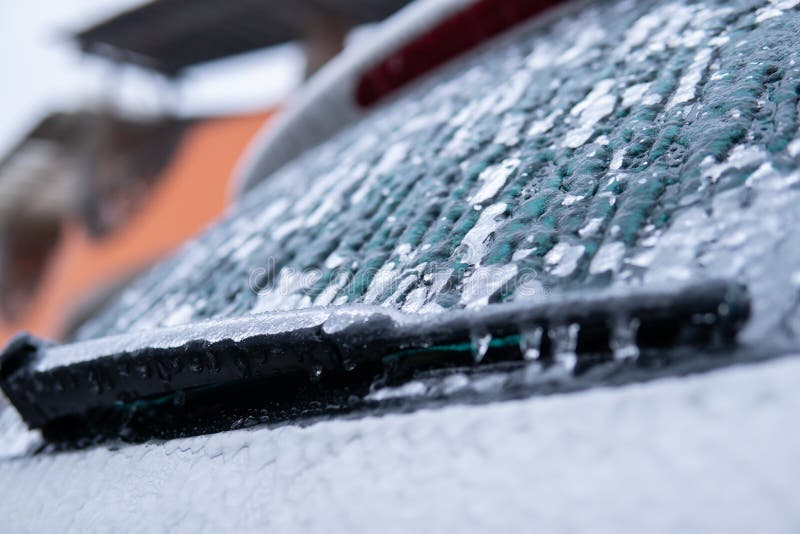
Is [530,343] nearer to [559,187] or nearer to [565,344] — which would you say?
[565,344]

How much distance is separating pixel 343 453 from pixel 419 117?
871 mm

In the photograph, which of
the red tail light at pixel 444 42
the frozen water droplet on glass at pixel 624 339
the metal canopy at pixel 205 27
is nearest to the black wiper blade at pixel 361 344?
the frozen water droplet on glass at pixel 624 339

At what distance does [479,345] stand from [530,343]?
0.04m

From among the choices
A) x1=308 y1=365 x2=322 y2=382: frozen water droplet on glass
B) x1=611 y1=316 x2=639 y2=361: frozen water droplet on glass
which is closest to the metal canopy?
x1=308 y1=365 x2=322 y2=382: frozen water droplet on glass

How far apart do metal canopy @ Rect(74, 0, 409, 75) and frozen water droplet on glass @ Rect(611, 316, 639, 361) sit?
3661 mm

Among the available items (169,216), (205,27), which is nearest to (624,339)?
(205,27)

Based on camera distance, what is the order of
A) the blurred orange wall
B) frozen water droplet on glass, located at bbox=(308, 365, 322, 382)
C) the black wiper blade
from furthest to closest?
the blurred orange wall < frozen water droplet on glass, located at bbox=(308, 365, 322, 382) < the black wiper blade

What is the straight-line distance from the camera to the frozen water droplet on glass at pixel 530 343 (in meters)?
0.50

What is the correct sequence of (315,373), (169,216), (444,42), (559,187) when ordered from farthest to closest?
(169,216) → (444,42) → (559,187) → (315,373)

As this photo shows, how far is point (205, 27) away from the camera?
173 inches

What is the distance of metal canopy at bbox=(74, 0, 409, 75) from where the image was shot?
4.00m

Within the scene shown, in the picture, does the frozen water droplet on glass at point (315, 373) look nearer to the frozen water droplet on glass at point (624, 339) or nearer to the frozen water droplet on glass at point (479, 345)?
the frozen water droplet on glass at point (479, 345)

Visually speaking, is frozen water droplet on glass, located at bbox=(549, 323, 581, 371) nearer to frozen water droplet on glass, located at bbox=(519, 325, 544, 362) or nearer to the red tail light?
frozen water droplet on glass, located at bbox=(519, 325, 544, 362)

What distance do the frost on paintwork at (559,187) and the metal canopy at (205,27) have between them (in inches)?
110
